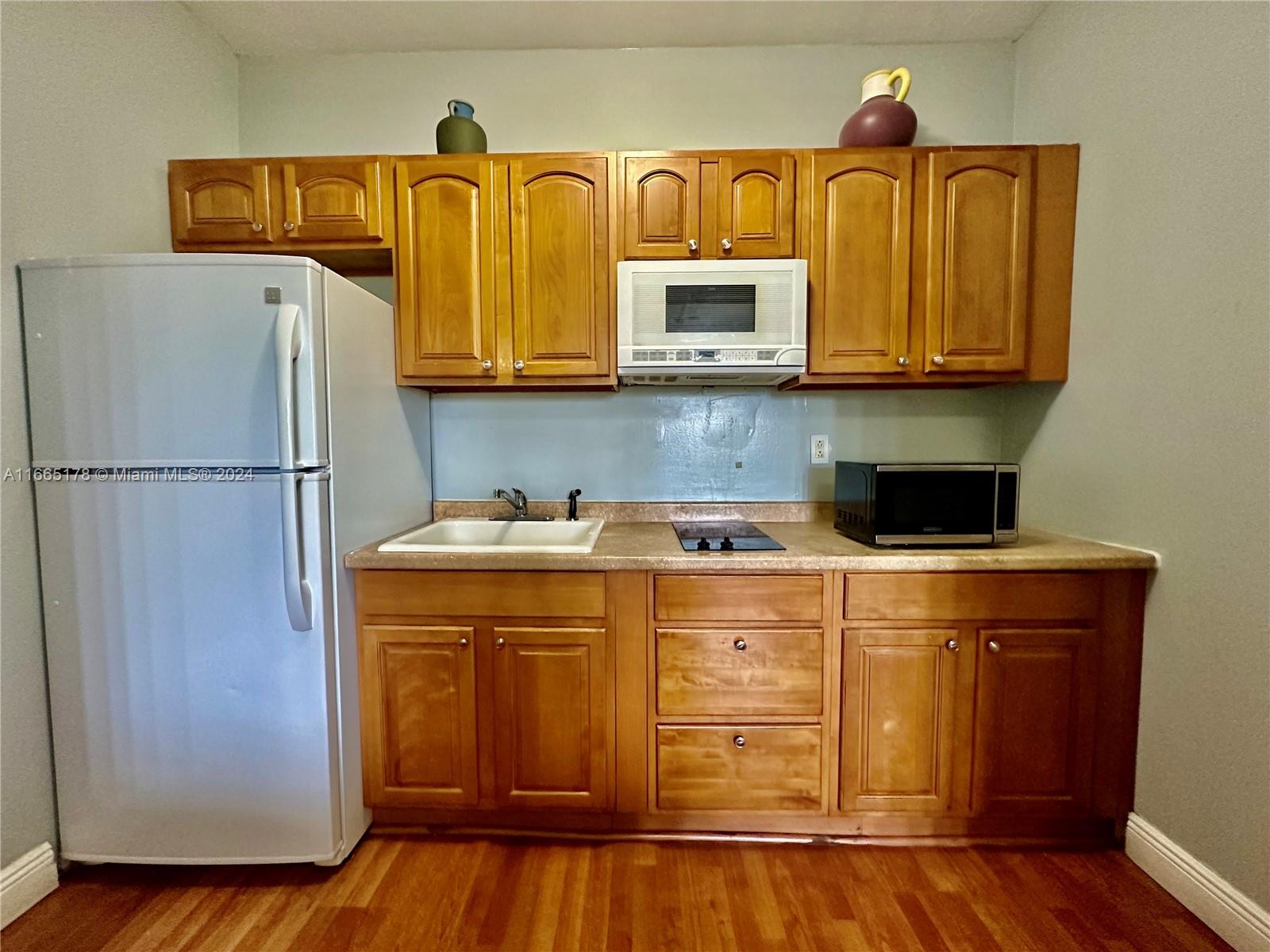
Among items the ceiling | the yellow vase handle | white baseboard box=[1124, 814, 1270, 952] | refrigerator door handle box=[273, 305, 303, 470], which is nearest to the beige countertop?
refrigerator door handle box=[273, 305, 303, 470]

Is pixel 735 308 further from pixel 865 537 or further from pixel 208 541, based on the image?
pixel 208 541

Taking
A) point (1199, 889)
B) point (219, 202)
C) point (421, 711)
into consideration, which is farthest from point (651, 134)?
point (1199, 889)

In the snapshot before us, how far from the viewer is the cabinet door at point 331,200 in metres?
1.81

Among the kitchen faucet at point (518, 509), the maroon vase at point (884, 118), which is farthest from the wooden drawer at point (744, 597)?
the maroon vase at point (884, 118)

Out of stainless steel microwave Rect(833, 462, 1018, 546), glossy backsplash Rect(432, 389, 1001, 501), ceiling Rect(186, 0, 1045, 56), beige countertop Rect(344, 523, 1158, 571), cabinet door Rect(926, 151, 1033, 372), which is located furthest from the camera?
glossy backsplash Rect(432, 389, 1001, 501)

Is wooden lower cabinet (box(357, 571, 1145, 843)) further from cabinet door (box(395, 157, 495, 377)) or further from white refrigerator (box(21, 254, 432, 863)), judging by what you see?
cabinet door (box(395, 157, 495, 377))

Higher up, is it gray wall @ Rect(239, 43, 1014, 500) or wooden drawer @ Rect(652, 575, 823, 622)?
gray wall @ Rect(239, 43, 1014, 500)

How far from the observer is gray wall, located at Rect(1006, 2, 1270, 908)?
49.0 inches

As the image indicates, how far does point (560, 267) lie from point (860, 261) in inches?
41.5

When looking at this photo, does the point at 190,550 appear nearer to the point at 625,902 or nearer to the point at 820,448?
the point at 625,902

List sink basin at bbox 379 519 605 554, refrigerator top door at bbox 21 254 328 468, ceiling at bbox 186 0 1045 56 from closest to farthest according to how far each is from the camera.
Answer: refrigerator top door at bbox 21 254 328 468 → ceiling at bbox 186 0 1045 56 → sink basin at bbox 379 519 605 554

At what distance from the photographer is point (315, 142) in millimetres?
2168

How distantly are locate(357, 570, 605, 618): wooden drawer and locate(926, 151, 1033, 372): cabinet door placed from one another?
1465 mm

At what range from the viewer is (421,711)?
1.59m
